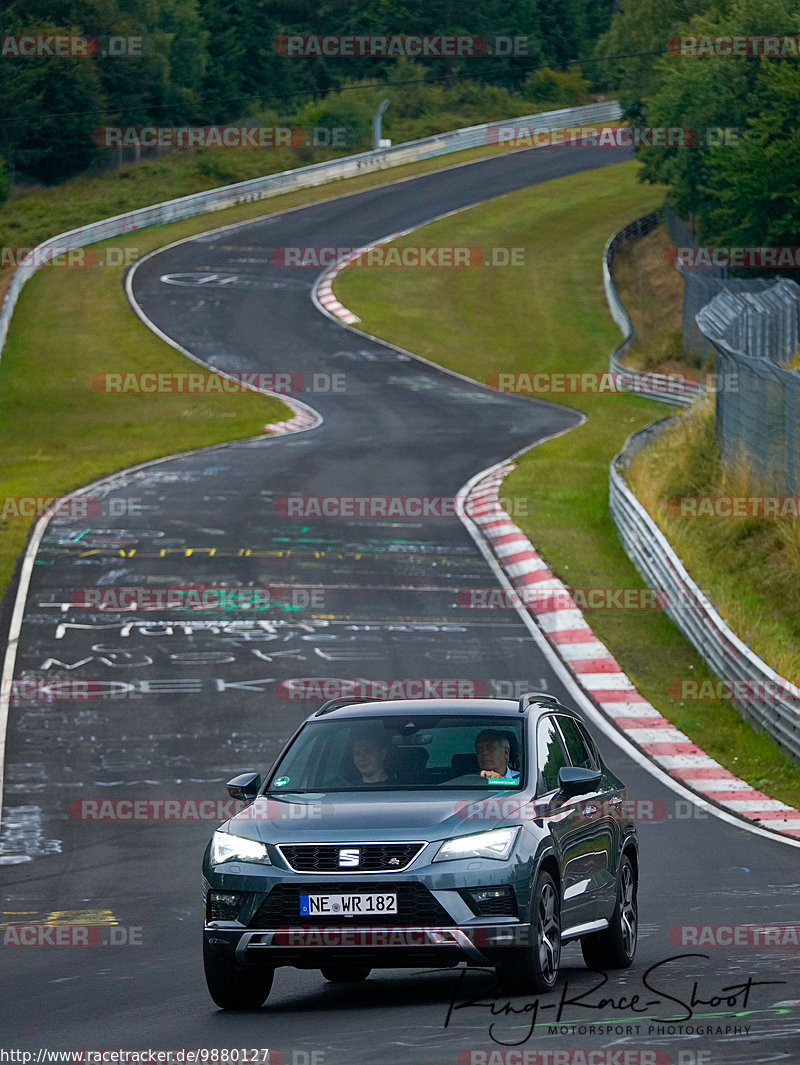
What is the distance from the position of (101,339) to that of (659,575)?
30.5m

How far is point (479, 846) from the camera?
8.24m

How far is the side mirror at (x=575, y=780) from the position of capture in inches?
349

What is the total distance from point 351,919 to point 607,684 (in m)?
13.0

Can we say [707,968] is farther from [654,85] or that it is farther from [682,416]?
[654,85]

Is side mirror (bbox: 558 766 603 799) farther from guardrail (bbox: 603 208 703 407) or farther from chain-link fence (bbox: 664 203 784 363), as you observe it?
chain-link fence (bbox: 664 203 784 363)

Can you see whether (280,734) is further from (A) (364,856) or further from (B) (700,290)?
(B) (700,290)
